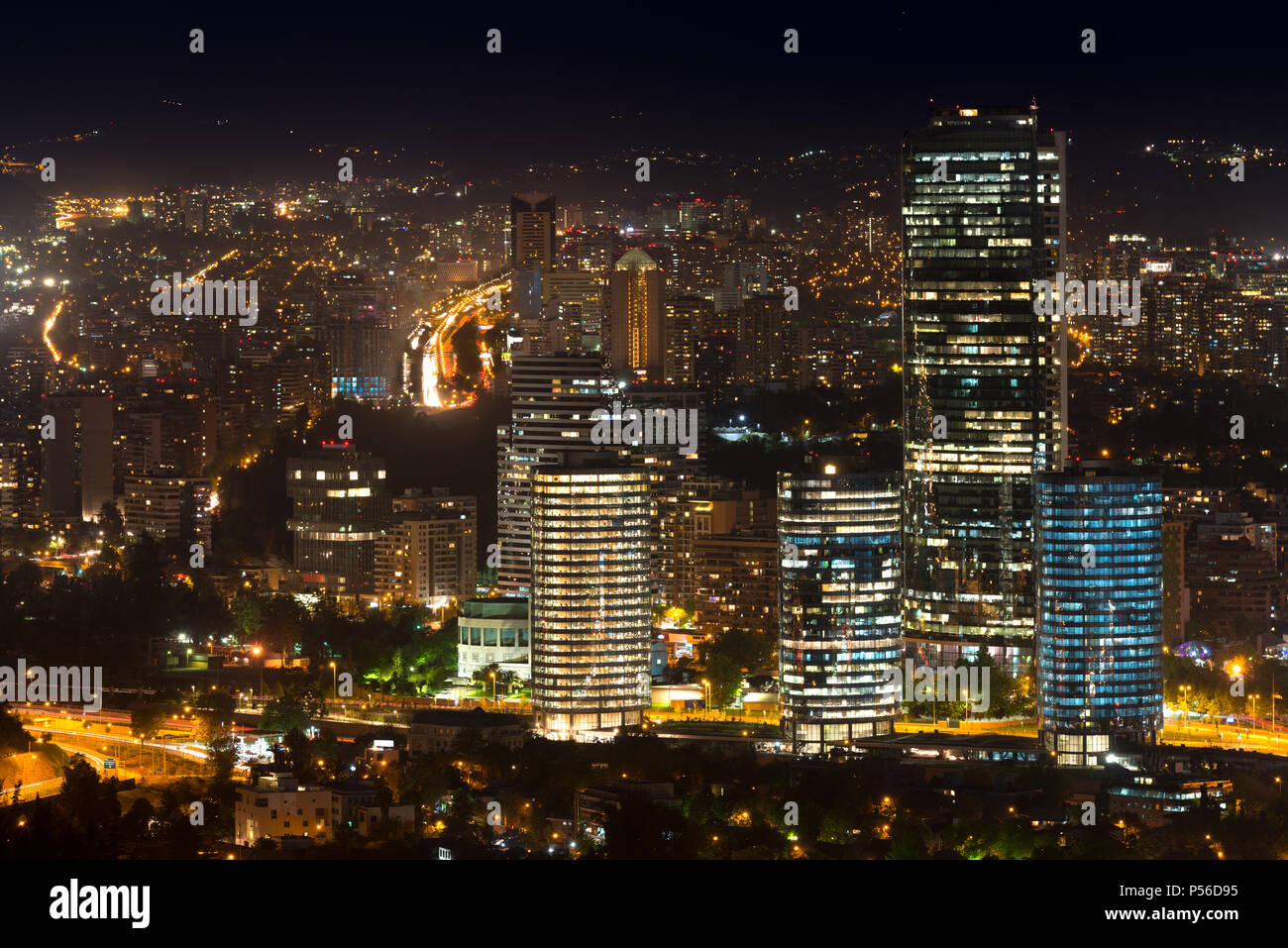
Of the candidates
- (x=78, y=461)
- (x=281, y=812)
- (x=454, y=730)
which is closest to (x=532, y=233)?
(x=78, y=461)

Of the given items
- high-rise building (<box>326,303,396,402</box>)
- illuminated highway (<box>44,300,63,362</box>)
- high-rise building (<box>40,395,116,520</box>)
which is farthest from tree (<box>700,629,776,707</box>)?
illuminated highway (<box>44,300,63,362</box>)

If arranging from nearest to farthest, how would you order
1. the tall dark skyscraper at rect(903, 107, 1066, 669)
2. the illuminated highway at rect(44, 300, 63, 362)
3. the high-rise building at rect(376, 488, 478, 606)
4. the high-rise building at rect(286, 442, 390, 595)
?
the tall dark skyscraper at rect(903, 107, 1066, 669) → the high-rise building at rect(376, 488, 478, 606) → the high-rise building at rect(286, 442, 390, 595) → the illuminated highway at rect(44, 300, 63, 362)

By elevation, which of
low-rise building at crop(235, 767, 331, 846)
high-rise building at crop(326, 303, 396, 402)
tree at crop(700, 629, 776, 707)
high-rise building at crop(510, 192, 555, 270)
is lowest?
low-rise building at crop(235, 767, 331, 846)

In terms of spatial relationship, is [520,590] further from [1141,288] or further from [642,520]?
[1141,288]

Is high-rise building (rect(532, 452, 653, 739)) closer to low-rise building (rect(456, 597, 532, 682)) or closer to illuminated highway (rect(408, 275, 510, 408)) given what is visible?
low-rise building (rect(456, 597, 532, 682))

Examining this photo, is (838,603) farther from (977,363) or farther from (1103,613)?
(977,363)

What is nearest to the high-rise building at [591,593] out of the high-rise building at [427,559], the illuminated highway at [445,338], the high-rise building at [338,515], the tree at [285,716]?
the tree at [285,716]
